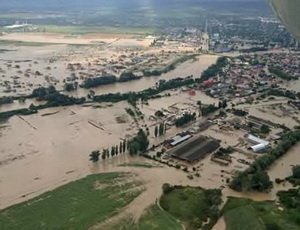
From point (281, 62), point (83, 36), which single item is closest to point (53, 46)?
point (83, 36)

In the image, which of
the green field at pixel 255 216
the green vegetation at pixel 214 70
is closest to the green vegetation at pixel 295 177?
the green field at pixel 255 216

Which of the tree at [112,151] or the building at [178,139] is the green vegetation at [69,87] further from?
the tree at [112,151]

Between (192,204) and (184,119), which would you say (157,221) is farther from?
(184,119)

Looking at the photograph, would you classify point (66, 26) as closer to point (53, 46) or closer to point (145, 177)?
point (53, 46)

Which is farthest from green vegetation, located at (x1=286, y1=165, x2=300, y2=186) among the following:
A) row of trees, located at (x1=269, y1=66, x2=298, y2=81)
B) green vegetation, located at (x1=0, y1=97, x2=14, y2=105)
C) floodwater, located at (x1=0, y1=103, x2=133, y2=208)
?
green vegetation, located at (x1=0, y1=97, x2=14, y2=105)

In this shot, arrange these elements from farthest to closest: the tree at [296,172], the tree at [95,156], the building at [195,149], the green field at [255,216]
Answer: the building at [195,149] → the tree at [95,156] → the tree at [296,172] → the green field at [255,216]

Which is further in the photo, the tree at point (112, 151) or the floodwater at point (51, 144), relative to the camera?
the tree at point (112, 151)

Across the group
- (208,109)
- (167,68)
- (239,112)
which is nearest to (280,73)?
(167,68)

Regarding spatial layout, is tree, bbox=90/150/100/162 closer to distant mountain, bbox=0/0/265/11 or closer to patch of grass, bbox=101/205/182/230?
patch of grass, bbox=101/205/182/230

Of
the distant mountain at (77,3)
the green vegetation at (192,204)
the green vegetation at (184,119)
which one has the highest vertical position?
the distant mountain at (77,3)
